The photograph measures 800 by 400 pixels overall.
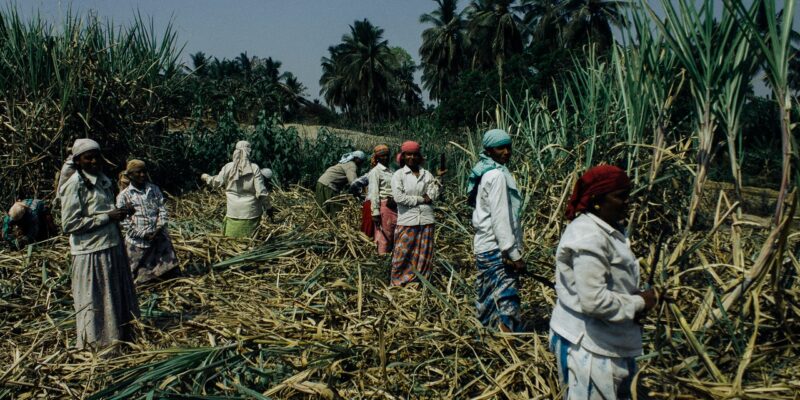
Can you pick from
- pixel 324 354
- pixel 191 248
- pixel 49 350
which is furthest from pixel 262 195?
pixel 324 354

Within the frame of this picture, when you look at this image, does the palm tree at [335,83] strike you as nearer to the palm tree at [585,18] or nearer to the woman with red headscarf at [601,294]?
the palm tree at [585,18]

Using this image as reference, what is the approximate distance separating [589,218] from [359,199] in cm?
506

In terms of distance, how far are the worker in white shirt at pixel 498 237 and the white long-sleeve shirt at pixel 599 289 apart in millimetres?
1242

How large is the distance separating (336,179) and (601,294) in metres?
5.29

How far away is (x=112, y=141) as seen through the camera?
27.6ft

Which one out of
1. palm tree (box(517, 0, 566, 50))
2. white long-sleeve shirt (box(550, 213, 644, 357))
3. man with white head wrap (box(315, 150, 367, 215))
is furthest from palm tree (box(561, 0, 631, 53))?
white long-sleeve shirt (box(550, 213, 644, 357))

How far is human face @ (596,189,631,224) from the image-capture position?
1924 mm

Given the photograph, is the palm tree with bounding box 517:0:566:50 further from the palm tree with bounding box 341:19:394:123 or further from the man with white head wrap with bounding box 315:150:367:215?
the man with white head wrap with bounding box 315:150:367:215

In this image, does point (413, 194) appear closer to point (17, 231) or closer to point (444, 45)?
point (17, 231)

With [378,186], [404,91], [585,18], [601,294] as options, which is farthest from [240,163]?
[404,91]

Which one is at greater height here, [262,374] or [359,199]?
[359,199]

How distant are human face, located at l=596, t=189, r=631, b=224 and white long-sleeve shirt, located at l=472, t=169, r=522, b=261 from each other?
4.29 feet

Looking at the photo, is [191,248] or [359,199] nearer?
[191,248]

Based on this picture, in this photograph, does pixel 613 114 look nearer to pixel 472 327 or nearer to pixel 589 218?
pixel 472 327
